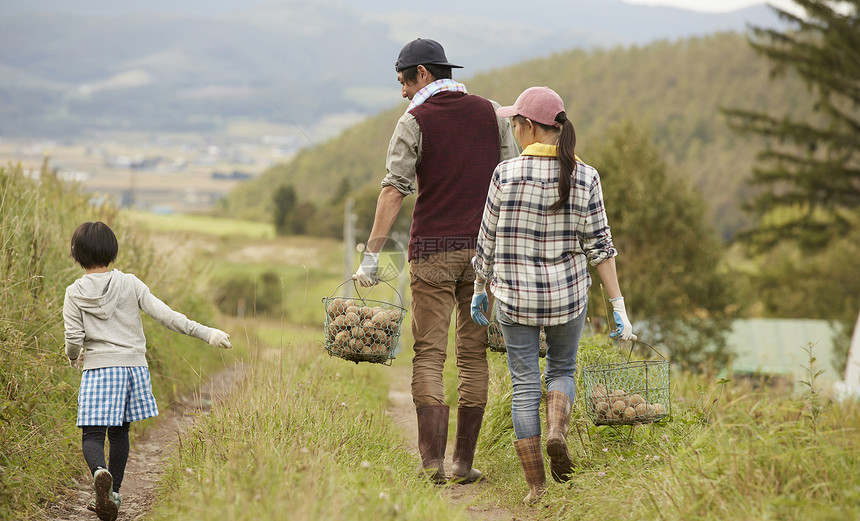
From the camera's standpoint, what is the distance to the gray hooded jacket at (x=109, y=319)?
11.8 feet

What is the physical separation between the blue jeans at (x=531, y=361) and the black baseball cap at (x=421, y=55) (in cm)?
143

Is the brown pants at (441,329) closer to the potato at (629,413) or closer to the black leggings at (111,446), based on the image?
the potato at (629,413)

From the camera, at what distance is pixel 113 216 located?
8.26m

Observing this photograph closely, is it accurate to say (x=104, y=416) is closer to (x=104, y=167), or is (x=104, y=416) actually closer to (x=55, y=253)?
(x=55, y=253)

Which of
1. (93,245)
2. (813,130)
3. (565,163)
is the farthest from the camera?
(813,130)

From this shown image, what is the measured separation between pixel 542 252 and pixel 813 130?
26549 millimetres

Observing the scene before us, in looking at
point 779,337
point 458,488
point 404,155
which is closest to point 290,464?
point 458,488

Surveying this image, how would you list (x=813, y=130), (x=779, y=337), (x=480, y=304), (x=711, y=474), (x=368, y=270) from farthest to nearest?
(x=779, y=337)
(x=813, y=130)
(x=368, y=270)
(x=480, y=304)
(x=711, y=474)

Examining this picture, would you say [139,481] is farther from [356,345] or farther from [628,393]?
[628,393]

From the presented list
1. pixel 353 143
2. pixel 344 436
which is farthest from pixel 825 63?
pixel 353 143

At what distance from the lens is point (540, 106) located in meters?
3.65

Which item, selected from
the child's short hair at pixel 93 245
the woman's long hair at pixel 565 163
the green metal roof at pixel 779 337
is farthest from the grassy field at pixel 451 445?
the green metal roof at pixel 779 337

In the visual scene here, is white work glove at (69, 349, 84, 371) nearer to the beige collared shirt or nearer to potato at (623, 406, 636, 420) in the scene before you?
the beige collared shirt

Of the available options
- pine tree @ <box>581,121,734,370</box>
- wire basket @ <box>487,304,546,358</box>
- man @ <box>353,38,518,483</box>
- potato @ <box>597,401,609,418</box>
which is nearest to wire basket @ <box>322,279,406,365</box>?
man @ <box>353,38,518,483</box>
